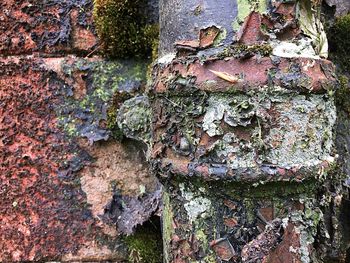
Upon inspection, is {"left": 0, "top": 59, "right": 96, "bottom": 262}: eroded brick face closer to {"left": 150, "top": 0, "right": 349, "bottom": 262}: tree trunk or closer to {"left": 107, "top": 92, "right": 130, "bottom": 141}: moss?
{"left": 107, "top": 92, "right": 130, "bottom": 141}: moss

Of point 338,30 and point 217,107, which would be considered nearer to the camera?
point 217,107

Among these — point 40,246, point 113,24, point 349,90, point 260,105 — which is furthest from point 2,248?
point 349,90

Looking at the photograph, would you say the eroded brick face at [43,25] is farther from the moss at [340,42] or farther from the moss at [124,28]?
the moss at [340,42]

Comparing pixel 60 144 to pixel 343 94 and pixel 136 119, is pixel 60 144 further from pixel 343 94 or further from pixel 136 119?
pixel 343 94

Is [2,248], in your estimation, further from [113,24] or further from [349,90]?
[349,90]

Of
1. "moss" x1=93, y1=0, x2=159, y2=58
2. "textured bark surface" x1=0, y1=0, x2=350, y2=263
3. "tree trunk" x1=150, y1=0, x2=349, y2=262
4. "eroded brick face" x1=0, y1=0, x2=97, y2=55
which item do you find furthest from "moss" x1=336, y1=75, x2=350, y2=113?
"eroded brick face" x1=0, y1=0, x2=97, y2=55

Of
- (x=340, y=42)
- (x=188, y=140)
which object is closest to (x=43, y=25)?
(x=188, y=140)

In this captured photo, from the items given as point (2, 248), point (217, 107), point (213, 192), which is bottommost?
point (2, 248)
